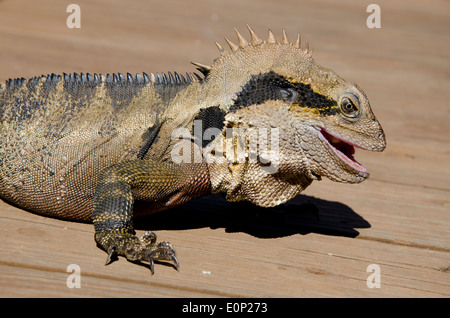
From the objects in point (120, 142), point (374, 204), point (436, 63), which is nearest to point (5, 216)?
point (120, 142)

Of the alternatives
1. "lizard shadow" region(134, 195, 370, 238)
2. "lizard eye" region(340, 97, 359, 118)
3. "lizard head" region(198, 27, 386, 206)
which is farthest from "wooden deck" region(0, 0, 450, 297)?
"lizard eye" region(340, 97, 359, 118)

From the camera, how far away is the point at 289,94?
3826 mm

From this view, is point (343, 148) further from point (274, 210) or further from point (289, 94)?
point (274, 210)

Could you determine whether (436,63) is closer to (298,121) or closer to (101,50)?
(101,50)

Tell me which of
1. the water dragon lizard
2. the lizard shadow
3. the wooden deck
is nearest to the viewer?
the wooden deck

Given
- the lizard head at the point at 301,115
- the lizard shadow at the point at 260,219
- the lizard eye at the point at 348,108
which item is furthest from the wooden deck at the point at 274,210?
the lizard eye at the point at 348,108

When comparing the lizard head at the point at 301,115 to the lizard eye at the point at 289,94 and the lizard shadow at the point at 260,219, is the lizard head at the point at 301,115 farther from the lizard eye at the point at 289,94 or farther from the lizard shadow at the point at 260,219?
the lizard shadow at the point at 260,219

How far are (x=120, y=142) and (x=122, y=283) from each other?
1.02 m

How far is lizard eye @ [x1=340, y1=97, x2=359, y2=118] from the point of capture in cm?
383

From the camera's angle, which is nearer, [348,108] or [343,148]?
[348,108]

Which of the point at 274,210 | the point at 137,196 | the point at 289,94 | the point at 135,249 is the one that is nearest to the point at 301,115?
the point at 289,94

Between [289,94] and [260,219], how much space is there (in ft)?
3.66

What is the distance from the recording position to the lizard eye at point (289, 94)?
3.82 meters

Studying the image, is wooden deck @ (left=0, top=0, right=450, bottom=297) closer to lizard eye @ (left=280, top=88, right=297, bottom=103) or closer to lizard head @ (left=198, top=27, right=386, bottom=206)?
lizard head @ (left=198, top=27, right=386, bottom=206)
